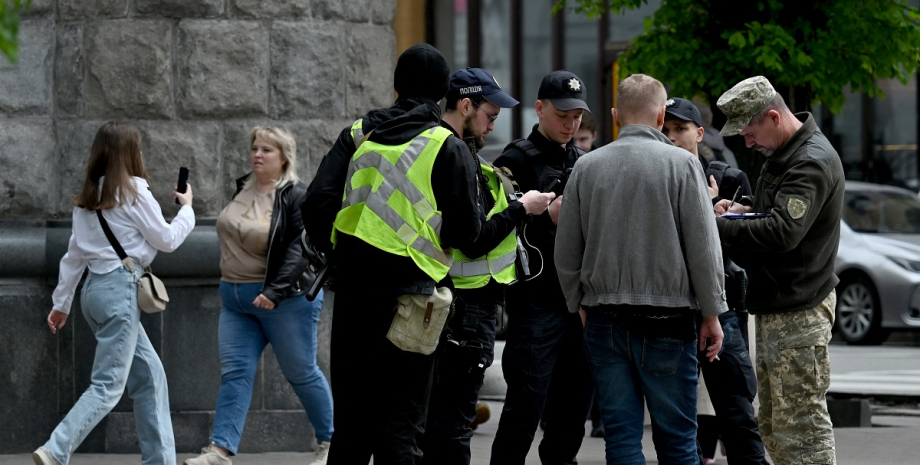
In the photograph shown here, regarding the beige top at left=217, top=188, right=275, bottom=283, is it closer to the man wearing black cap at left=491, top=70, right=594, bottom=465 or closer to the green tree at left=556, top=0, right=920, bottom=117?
the man wearing black cap at left=491, top=70, right=594, bottom=465

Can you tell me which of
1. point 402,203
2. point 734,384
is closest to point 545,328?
point 734,384

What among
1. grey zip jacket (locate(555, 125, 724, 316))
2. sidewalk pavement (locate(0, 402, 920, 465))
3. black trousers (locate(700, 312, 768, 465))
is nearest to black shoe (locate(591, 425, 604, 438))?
sidewalk pavement (locate(0, 402, 920, 465))

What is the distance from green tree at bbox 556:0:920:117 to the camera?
9.80 meters

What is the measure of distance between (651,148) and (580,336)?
131 cm

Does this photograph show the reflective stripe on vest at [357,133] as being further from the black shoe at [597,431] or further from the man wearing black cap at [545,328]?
the black shoe at [597,431]

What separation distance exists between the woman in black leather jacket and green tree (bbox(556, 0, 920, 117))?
3669mm

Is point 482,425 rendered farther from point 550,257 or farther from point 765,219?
point 765,219

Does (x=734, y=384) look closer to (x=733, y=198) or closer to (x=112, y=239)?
(x=733, y=198)

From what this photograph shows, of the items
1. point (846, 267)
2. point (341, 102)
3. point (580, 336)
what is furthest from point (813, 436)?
point (846, 267)

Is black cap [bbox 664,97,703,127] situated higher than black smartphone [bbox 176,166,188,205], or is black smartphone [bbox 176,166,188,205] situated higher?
black cap [bbox 664,97,703,127]

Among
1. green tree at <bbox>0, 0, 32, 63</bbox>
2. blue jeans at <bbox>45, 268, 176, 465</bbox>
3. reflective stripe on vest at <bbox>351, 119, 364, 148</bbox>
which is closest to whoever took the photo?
green tree at <bbox>0, 0, 32, 63</bbox>

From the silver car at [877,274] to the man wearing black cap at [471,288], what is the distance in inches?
422

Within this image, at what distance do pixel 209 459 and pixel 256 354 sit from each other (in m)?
0.58

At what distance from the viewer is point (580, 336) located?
250 inches
